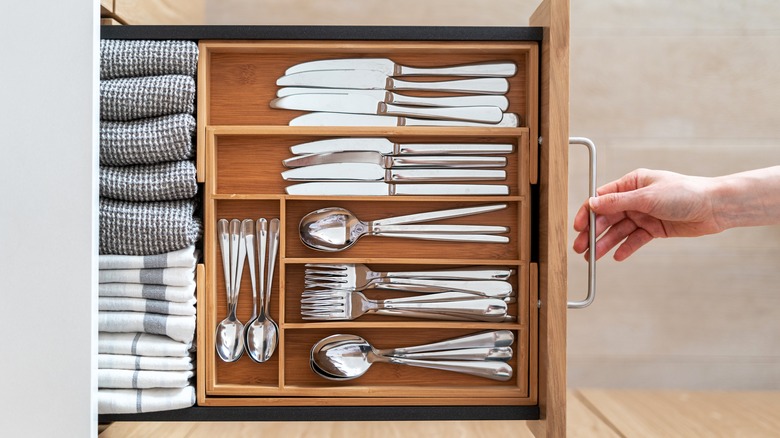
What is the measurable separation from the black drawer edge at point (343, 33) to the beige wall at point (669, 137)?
0.35 metres

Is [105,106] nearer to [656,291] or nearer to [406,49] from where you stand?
[406,49]

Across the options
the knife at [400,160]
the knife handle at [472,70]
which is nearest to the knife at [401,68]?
the knife handle at [472,70]

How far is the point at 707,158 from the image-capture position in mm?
1159

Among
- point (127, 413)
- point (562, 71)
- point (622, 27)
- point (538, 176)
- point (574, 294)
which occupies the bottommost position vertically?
point (127, 413)

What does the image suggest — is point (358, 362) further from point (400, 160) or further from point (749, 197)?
point (749, 197)

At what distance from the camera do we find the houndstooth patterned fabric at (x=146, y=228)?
2.64 feet

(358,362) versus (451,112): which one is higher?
(451,112)

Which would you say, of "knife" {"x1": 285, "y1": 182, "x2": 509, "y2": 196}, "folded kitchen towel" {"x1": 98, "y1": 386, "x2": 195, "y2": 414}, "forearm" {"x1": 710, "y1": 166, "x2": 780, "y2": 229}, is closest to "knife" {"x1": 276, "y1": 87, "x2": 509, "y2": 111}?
"knife" {"x1": 285, "y1": 182, "x2": 509, "y2": 196}

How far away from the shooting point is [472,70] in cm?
86

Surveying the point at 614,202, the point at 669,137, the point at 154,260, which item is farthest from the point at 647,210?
the point at 154,260

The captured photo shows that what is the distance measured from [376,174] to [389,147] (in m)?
0.04

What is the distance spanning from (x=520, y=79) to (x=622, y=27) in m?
0.43

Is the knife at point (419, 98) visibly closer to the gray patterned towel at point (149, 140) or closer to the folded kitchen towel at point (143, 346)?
the gray patterned towel at point (149, 140)

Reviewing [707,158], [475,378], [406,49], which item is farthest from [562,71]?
[707,158]
